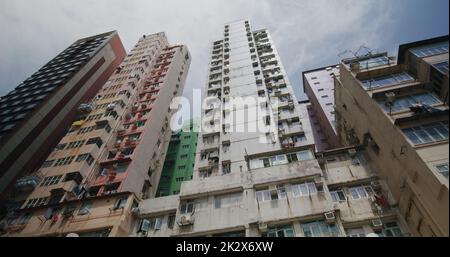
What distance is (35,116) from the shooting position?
38438 mm

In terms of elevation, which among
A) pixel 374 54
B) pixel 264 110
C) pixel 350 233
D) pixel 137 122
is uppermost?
pixel 137 122

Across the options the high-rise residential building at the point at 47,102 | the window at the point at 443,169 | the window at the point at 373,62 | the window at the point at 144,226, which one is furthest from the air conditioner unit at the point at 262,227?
the high-rise residential building at the point at 47,102

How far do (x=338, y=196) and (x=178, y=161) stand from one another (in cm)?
3245

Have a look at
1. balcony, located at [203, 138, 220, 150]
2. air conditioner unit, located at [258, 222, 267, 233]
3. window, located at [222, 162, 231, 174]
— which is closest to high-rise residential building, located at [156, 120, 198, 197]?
balcony, located at [203, 138, 220, 150]

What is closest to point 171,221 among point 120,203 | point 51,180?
point 120,203

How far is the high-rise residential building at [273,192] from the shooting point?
56.6 ft

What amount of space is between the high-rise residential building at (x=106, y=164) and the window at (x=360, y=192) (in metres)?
17.4

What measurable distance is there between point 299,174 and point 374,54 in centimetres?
1232

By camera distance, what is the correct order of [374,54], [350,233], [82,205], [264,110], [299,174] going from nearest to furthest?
[350,233] < [299,174] < [374,54] < [82,205] < [264,110]

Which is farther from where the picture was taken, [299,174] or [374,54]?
[374,54]

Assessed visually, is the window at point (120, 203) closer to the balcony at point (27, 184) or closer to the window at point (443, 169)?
the balcony at point (27, 184)

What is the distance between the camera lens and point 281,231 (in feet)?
56.2
